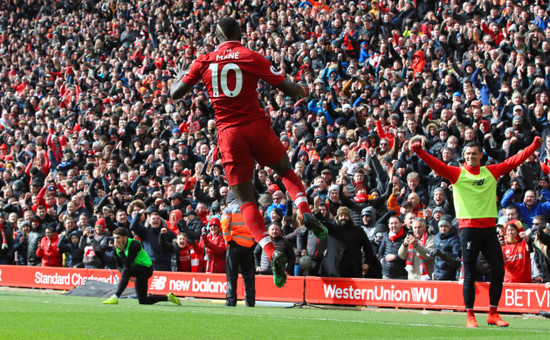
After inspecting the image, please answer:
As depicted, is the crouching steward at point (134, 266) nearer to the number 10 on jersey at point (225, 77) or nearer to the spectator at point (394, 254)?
the spectator at point (394, 254)

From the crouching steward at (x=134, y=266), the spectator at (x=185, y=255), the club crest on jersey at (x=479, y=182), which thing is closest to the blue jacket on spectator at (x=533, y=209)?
the club crest on jersey at (x=479, y=182)

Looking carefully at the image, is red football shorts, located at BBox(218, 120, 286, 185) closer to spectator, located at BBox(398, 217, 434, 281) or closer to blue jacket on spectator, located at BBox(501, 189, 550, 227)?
spectator, located at BBox(398, 217, 434, 281)

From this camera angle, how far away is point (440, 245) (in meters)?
12.5

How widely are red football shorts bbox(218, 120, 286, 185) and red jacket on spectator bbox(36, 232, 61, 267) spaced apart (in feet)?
37.5

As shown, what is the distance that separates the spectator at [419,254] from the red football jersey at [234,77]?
5.32 metres

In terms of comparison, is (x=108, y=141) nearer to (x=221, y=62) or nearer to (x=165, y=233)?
(x=165, y=233)

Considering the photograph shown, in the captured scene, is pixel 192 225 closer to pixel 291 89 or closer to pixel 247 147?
pixel 247 147

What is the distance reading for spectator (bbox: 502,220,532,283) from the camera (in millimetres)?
11641

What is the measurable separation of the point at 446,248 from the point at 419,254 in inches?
17.5

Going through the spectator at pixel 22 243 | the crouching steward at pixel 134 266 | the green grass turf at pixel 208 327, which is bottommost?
the green grass turf at pixel 208 327

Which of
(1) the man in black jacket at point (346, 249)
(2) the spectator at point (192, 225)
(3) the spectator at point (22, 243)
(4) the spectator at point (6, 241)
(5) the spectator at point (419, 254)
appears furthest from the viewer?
(3) the spectator at point (22, 243)

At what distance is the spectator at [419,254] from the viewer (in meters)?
12.7

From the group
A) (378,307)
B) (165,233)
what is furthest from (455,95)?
(165,233)

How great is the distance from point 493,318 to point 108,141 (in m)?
16.2
